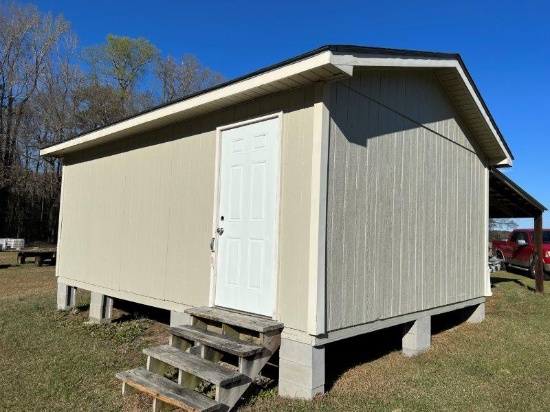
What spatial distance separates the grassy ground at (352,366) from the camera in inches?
150

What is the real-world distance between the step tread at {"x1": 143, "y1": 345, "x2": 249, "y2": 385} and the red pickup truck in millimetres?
13059

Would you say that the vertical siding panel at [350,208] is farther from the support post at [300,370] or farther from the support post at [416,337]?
the support post at [416,337]

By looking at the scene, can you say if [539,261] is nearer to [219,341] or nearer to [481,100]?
[481,100]

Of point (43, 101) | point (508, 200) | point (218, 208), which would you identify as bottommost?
point (218, 208)

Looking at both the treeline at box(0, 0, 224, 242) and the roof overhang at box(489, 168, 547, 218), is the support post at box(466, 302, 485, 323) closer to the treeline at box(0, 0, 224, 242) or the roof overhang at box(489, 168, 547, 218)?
the roof overhang at box(489, 168, 547, 218)

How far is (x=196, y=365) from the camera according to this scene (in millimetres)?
3568

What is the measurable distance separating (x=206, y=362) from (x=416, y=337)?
2905 millimetres

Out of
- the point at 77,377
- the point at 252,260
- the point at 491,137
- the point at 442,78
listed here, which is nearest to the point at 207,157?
the point at 252,260

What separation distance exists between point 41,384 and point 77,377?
0.33 metres

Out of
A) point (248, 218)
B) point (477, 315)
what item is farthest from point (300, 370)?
point (477, 315)

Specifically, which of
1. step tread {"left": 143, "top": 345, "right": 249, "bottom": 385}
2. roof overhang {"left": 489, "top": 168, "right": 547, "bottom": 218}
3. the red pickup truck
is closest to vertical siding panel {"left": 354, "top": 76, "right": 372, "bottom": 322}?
step tread {"left": 143, "top": 345, "right": 249, "bottom": 385}

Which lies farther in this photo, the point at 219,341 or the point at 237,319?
the point at 237,319

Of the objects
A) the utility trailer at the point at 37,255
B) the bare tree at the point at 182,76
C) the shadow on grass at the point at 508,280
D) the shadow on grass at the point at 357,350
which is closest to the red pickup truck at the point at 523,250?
the shadow on grass at the point at 508,280

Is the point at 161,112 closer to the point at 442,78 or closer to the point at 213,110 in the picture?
the point at 213,110
